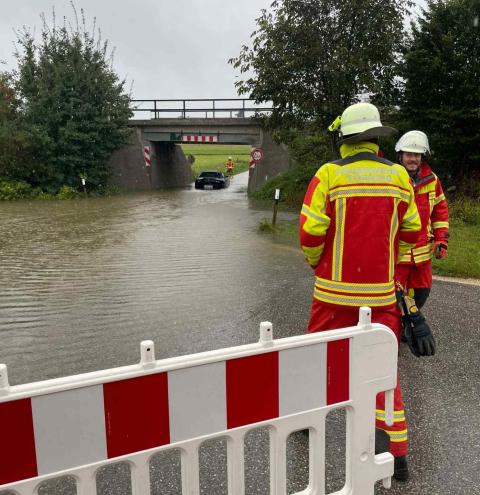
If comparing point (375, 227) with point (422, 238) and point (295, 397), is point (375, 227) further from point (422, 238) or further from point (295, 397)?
point (422, 238)

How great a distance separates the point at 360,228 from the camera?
288cm

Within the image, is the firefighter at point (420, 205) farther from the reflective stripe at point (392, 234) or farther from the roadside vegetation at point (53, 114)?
the roadside vegetation at point (53, 114)

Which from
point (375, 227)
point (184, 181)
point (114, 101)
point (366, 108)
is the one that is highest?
point (114, 101)

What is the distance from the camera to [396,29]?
16.0m

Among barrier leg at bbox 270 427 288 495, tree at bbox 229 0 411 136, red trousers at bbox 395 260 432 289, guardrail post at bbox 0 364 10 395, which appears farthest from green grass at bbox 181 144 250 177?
guardrail post at bbox 0 364 10 395

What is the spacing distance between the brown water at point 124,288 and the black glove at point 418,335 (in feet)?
8.27

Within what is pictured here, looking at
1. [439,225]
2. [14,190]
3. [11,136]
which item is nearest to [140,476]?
[439,225]

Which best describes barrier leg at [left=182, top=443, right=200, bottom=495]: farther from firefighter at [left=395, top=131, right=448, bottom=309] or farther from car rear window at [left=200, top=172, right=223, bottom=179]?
car rear window at [left=200, top=172, right=223, bottom=179]

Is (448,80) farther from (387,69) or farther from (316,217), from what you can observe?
(316,217)

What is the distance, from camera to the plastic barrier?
6.16 ft

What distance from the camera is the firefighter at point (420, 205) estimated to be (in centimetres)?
445

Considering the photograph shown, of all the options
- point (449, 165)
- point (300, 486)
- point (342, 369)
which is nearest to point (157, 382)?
point (342, 369)

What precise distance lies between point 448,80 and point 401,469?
49.4 ft

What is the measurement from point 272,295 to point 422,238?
10.2 ft
